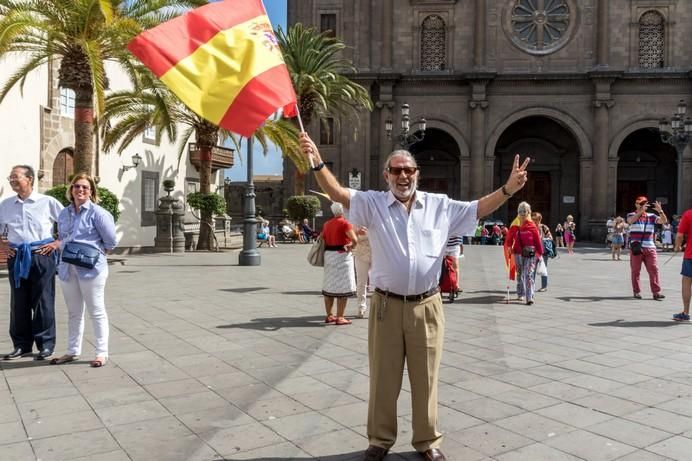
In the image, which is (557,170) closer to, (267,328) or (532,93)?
(532,93)

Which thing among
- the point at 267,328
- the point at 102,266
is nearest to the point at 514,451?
the point at 102,266

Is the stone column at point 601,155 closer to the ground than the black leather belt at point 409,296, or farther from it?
farther from it

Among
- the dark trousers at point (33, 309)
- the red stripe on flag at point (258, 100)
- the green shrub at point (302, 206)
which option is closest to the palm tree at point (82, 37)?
the dark trousers at point (33, 309)

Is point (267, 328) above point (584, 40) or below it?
below

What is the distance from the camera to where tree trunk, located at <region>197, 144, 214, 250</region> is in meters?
23.9

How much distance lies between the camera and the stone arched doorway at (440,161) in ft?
126

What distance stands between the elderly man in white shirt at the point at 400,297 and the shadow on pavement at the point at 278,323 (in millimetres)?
4563

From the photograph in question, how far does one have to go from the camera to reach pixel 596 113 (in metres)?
34.8

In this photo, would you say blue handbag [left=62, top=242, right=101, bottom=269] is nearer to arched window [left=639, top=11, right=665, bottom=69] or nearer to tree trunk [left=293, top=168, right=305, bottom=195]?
tree trunk [left=293, top=168, right=305, bottom=195]

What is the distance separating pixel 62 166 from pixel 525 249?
16793mm

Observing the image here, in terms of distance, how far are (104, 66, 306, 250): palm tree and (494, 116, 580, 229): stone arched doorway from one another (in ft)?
56.3

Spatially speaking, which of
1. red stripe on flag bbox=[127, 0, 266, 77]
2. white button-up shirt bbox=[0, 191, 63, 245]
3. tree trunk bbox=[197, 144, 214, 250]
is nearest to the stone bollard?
tree trunk bbox=[197, 144, 214, 250]

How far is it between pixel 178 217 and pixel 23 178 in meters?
17.2

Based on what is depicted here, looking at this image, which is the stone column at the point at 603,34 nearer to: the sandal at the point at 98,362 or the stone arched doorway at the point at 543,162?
the stone arched doorway at the point at 543,162
